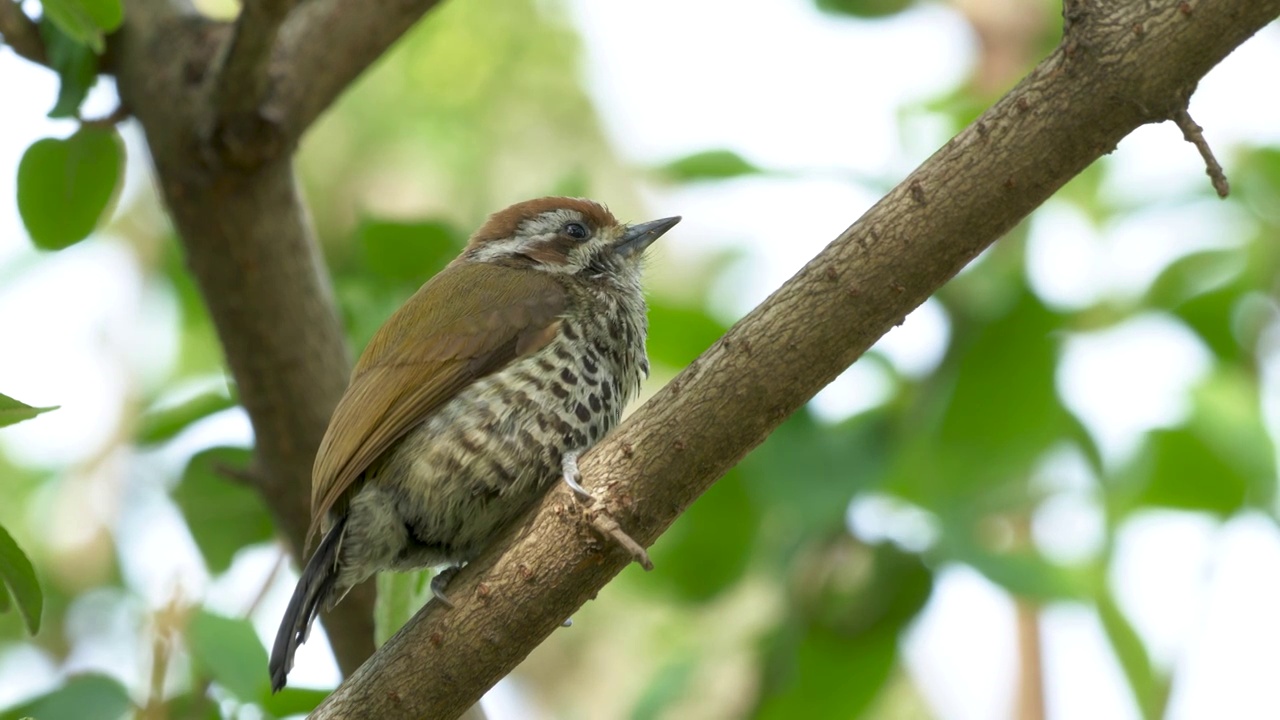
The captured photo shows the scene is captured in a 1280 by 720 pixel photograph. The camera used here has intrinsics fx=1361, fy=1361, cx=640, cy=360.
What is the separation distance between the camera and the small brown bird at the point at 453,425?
10.4ft

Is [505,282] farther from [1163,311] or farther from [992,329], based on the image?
[1163,311]

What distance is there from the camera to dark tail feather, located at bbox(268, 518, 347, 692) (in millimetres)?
2912

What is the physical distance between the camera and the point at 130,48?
3758mm

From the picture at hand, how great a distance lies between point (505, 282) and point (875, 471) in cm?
124

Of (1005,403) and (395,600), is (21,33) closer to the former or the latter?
(395,600)

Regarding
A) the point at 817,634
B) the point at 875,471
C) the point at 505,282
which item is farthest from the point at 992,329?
the point at 505,282

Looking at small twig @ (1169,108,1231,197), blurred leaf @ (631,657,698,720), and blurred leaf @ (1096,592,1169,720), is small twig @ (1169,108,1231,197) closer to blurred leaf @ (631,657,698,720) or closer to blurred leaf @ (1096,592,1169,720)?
blurred leaf @ (1096,592,1169,720)

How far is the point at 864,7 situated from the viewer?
4383mm

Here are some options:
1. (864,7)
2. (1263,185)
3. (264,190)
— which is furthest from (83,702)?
(1263,185)

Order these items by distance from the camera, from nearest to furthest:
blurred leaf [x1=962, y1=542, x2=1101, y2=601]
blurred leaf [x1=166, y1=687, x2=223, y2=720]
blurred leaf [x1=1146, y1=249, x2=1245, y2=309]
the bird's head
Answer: blurred leaf [x1=166, y1=687, x2=223, y2=720] < blurred leaf [x1=962, y1=542, x2=1101, y2=601] < the bird's head < blurred leaf [x1=1146, y1=249, x2=1245, y2=309]

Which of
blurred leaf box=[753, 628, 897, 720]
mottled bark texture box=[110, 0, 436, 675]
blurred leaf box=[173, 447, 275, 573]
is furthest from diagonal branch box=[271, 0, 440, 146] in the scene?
blurred leaf box=[753, 628, 897, 720]

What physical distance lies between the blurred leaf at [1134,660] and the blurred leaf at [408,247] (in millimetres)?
2258

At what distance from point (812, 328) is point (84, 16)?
1.58 metres

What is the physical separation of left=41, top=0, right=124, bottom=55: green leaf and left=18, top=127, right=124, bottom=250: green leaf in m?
0.57
